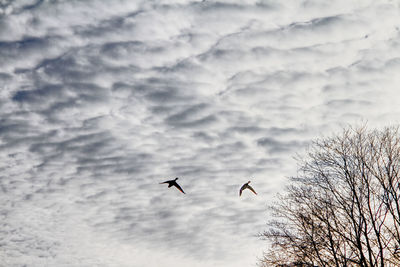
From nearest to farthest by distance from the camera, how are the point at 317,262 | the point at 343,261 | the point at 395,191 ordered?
the point at 395,191
the point at 343,261
the point at 317,262

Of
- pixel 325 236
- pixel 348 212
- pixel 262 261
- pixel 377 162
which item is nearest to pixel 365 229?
pixel 348 212

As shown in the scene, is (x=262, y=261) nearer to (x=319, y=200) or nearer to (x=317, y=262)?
(x=317, y=262)

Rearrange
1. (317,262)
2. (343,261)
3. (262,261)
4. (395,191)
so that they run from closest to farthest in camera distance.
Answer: (395,191) < (343,261) < (317,262) < (262,261)

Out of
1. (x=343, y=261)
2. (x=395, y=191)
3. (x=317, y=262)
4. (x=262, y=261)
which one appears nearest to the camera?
(x=395, y=191)

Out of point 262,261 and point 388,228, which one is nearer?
point 388,228

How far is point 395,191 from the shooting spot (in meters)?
16.8

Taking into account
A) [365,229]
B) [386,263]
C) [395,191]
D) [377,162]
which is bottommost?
[386,263]

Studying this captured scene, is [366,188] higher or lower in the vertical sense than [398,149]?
lower

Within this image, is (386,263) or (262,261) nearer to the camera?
(386,263)

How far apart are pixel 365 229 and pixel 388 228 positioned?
117 cm

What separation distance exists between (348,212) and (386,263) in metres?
3.28

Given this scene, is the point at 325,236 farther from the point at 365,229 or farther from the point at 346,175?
the point at 346,175

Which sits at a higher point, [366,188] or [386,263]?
[366,188]

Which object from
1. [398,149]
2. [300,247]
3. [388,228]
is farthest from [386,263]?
[398,149]
